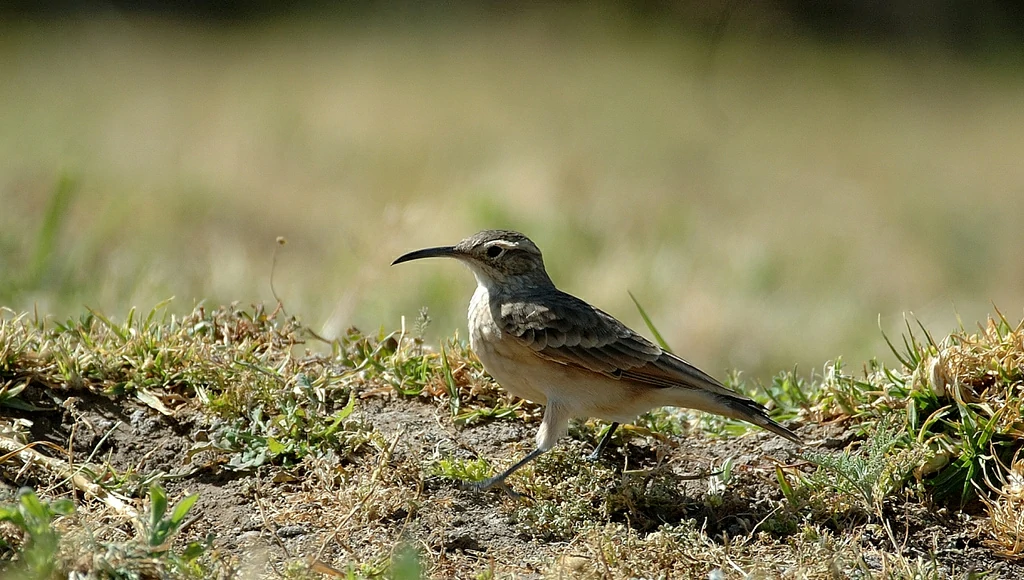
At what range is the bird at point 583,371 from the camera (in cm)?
470

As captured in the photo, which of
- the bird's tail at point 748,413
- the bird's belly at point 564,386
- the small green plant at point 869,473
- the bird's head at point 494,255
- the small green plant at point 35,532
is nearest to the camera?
the small green plant at point 35,532

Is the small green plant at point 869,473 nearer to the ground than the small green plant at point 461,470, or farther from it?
farther from it

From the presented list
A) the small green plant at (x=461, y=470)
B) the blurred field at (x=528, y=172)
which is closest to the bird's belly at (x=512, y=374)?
the small green plant at (x=461, y=470)

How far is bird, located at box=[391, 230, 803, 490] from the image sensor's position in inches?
185

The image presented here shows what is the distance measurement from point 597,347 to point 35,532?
2.36 meters

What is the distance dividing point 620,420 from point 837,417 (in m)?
1.04

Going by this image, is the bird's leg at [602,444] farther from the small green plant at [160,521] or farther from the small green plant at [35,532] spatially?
the small green plant at [35,532]

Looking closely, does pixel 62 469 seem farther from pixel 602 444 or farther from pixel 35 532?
pixel 602 444

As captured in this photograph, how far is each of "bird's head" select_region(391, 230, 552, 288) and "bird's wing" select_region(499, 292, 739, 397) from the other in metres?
0.46

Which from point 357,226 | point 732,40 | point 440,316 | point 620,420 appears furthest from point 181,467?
point 732,40

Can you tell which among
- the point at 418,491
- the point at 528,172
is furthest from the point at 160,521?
the point at 528,172

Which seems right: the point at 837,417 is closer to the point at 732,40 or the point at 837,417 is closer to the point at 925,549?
the point at 925,549

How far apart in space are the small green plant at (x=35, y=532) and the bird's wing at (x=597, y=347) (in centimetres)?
203

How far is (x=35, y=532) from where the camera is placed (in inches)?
134
